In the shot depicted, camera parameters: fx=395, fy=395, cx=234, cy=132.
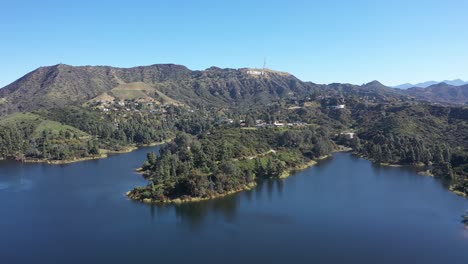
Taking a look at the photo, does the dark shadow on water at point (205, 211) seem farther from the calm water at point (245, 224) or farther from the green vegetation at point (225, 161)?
the green vegetation at point (225, 161)

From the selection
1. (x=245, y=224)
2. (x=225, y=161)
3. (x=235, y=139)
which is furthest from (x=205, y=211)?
(x=235, y=139)

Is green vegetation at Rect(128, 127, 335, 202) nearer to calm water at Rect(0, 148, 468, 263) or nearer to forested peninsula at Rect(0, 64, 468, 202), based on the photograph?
forested peninsula at Rect(0, 64, 468, 202)

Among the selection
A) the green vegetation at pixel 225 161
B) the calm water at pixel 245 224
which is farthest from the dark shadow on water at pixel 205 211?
the green vegetation at pixel 225 161

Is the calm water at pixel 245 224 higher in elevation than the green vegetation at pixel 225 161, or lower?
lower

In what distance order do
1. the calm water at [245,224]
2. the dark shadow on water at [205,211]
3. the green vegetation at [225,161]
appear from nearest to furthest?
1. the calm water at [245,224]
2. the dark shadow on water at [205,211]
3. the green vegetation at [225,161]

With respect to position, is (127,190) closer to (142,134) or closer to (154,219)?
(154,219)

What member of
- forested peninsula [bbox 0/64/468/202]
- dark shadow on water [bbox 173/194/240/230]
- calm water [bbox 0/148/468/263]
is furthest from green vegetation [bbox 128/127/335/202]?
calm water [bbox 0/148/468/263]

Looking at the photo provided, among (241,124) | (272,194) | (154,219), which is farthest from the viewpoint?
(241,124)

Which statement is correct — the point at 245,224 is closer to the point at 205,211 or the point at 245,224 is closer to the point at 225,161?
the point at 205,211

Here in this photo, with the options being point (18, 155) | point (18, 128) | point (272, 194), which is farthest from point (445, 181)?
point (18, 128)
